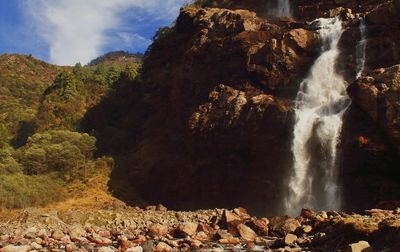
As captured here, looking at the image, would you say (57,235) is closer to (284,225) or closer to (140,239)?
(140,239)

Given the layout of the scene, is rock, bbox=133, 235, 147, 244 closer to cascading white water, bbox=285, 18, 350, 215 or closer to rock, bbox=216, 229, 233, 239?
rock, bbox=216, 229, 233, 239

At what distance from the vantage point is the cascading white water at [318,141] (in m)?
36.9

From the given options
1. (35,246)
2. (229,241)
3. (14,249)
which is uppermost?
A: (229,241)

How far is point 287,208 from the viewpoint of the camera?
38031 mm

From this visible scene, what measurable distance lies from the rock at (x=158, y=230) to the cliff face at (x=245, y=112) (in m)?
11.9

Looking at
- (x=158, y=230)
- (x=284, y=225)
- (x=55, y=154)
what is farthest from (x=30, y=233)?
(x=55, y=154)

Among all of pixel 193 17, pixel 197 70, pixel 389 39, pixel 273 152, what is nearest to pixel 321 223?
pixel 273 152

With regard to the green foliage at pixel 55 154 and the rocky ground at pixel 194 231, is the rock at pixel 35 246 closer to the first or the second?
the rocky ground at pixel 194 231

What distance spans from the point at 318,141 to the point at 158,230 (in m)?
15.2

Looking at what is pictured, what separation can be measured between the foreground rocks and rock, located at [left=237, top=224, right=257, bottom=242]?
1 cm

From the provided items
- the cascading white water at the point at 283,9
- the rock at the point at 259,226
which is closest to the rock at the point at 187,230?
the rock at the point at 259,226

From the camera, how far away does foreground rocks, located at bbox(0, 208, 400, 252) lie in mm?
→ 21906

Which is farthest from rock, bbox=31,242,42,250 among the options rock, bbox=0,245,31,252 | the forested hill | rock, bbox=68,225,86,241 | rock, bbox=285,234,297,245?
the forested hill

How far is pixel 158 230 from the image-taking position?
30.3 meters
